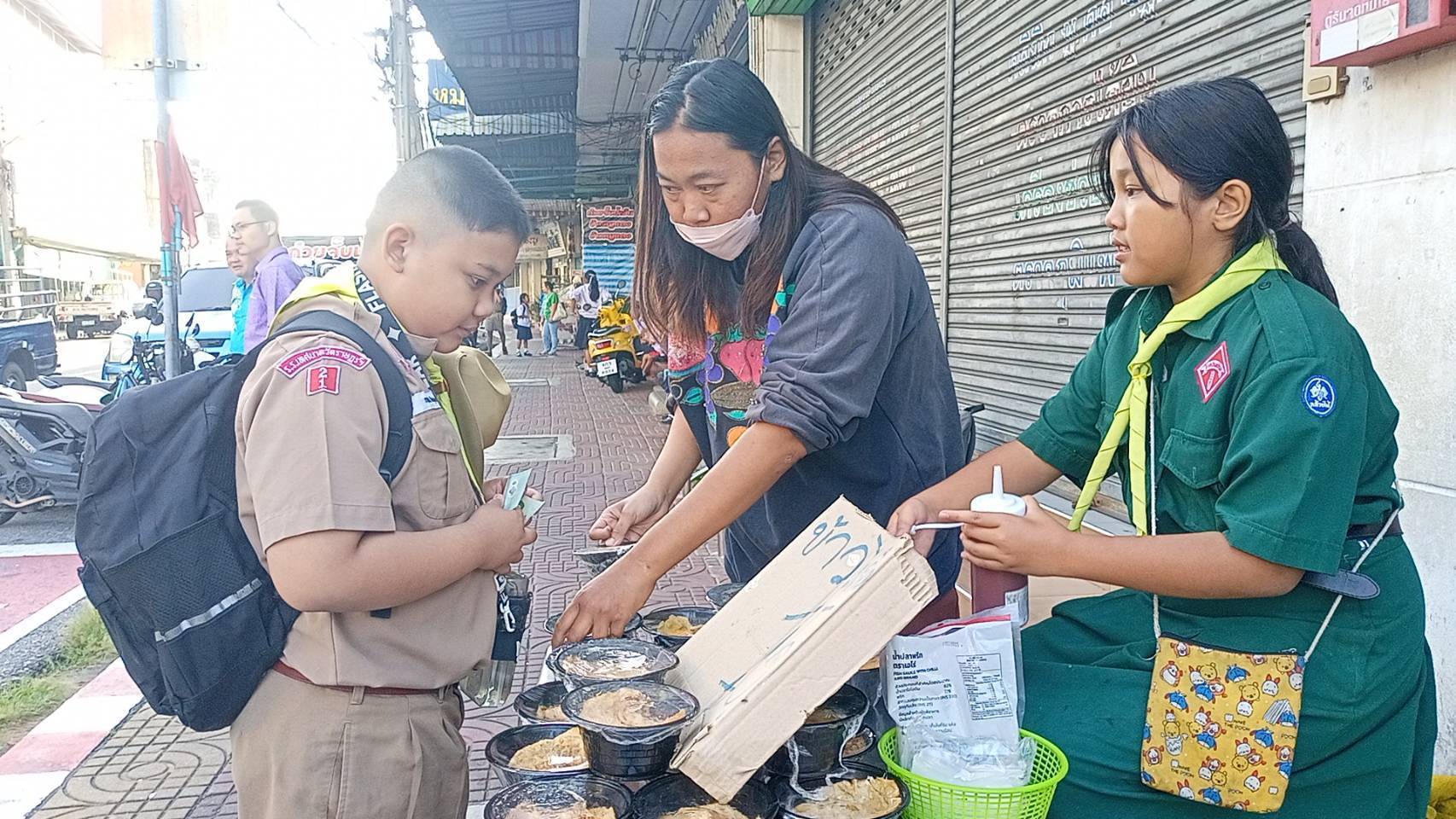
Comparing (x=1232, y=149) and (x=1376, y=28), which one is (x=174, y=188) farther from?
(x=1232, y=149)

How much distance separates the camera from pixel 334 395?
5.19 feet

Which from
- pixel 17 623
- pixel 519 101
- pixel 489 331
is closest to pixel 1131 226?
pixel 17 623

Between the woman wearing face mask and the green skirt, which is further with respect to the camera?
the woman wearing face mask

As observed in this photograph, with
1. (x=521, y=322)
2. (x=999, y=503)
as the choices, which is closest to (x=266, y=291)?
(x=999, y=503)

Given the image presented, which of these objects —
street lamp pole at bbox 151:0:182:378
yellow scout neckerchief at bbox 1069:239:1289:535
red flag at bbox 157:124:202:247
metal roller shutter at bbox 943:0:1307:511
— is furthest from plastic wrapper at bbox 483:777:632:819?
red flag at bbox 157:124:202:247

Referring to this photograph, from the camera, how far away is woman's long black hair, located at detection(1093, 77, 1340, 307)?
1686 millimetres

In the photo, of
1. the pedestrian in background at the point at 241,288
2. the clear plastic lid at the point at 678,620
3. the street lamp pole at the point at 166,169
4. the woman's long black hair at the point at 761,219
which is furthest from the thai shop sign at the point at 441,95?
the clear plastic lid at the point at 678,620

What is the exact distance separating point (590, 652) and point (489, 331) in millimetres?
25763

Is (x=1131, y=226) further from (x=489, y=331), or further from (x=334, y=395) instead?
(x=489, y=331)

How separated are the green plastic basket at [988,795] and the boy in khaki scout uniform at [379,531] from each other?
2.69 feet

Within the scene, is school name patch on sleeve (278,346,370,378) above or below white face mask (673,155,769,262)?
below

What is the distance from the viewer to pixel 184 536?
5.31 feet

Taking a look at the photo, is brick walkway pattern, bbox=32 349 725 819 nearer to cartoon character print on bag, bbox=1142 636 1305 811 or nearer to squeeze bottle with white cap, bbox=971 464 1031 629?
squeeze bottle with white cap, bbox=971 464 1031 629

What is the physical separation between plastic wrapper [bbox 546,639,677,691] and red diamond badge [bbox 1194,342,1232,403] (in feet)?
3.50
